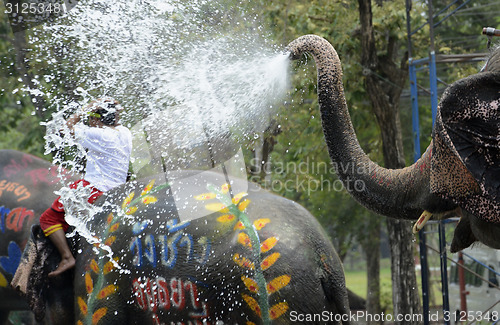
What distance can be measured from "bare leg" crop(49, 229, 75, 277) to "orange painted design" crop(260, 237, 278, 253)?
1.58 metres

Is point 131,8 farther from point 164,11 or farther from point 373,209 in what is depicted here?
point 373,209

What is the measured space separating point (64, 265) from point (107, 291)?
1.70 feet

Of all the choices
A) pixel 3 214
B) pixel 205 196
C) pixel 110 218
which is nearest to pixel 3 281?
pixel 3 214

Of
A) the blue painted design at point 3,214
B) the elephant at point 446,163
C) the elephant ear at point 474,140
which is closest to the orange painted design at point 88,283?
the blue painted design at point 3,214

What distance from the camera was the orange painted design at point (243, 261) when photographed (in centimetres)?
358

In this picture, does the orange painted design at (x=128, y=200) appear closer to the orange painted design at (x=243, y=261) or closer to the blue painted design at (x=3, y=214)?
the orange painted design at (x=243, y=261)

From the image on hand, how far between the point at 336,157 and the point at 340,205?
29.0 feet

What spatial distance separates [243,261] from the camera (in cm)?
360

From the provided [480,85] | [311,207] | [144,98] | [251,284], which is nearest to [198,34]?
[144,98]

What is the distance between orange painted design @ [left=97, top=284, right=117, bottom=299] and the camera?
13.6 feet

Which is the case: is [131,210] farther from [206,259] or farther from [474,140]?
[474,140]

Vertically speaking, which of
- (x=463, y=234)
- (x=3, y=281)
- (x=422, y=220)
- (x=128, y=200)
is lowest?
(x=3, y=281)

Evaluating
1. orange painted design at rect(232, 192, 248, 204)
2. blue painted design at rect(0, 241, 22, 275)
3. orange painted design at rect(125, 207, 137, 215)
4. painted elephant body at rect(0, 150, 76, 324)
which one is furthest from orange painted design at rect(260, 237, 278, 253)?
blue painted design at rect(0, 241, 22, 275)

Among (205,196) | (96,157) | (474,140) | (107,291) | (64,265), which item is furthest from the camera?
(96,157)
